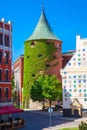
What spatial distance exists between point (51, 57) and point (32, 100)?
10.4 metres

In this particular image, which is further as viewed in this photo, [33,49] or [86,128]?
[33,49]

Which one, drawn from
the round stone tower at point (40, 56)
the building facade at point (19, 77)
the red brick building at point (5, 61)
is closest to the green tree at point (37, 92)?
the round stone tower at point (40, 56)

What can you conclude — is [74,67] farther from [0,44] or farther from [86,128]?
[86,128]

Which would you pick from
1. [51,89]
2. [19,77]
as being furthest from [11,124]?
[19,77]

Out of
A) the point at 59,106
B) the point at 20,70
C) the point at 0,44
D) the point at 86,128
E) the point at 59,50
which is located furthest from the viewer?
the point at 20,70

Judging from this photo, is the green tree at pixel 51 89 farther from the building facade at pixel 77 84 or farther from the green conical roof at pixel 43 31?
the green conical roof at pixel 43 31

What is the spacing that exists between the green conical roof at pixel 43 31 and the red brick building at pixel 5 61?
2155cm

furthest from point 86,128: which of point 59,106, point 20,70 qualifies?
point 20,70

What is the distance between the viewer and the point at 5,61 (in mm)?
59875

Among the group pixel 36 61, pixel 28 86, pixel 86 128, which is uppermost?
pixel 36 61

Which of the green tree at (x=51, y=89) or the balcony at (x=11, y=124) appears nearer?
the balcony at (x=11, y=124)

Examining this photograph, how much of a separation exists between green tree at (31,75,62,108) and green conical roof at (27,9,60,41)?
1013 cm

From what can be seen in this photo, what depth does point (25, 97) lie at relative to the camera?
8369 cm

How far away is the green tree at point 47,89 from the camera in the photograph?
74000mm
